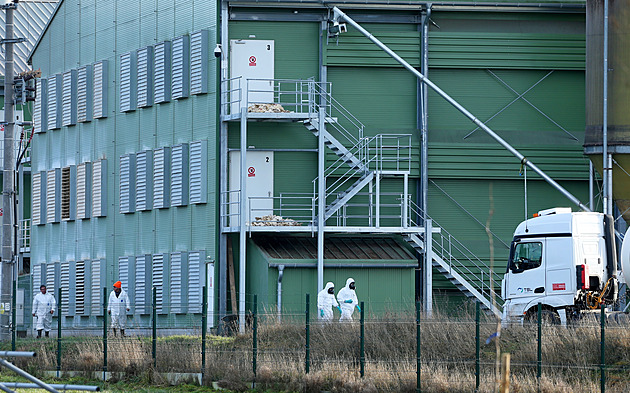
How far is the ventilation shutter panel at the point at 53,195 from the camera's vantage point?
145 ft

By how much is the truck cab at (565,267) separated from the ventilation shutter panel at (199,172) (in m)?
11.6

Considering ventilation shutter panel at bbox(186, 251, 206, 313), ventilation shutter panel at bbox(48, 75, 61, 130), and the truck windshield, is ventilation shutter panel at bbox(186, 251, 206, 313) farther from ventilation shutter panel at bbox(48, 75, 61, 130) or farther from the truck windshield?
the truck windshield

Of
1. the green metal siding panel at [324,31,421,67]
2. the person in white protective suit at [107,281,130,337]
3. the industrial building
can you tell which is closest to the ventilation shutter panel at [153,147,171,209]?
the industrial building

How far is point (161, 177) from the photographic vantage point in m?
38.6

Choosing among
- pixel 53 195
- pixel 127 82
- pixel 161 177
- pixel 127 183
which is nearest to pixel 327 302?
pixel 161 177

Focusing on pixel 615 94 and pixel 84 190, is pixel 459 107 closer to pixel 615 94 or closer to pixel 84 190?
pixel 615 94

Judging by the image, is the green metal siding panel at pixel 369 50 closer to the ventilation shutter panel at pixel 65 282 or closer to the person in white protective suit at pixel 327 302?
the person in white protective suit at pixel 327 302

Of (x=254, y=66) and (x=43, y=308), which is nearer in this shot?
(x=43, y=308)

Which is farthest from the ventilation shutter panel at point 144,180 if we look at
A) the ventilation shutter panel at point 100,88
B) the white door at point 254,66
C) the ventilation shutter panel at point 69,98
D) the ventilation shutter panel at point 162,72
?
the ventilation shutter panel at point 69,98

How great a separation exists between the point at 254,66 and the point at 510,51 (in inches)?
324

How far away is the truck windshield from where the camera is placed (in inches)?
1129

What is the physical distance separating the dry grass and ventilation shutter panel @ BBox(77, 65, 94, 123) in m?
18.5

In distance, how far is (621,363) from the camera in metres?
20.8

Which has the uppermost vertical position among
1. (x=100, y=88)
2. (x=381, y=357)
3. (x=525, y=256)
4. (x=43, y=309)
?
(x=100, y=88)
